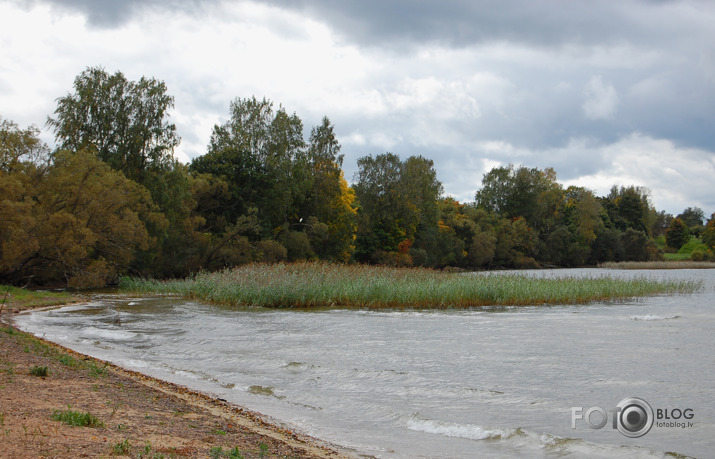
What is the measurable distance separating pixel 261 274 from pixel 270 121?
98.1ft

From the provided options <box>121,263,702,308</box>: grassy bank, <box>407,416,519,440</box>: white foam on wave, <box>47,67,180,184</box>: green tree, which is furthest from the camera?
<box>47,67,180,184</box>: green tree

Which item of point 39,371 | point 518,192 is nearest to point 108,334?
point 39,371

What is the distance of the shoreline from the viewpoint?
18.1ft

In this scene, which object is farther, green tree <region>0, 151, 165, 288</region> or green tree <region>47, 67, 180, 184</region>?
green tree <region>47, 67, 180, 184</region>

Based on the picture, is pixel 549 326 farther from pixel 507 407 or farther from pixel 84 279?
pixel 84 279

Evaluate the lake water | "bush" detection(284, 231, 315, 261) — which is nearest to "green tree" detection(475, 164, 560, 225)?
"bush" detection(284, 231, 315, 261)

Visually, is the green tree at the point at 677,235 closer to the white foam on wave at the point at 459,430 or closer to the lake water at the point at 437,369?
the lake water at the point at 437,369

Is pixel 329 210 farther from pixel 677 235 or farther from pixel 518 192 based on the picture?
pixel 677 235

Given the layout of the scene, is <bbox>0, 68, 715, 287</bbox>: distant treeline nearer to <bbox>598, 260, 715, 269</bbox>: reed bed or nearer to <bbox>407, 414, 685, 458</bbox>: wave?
<bbox>598, 260, 715, 269</bbox>: reed bed

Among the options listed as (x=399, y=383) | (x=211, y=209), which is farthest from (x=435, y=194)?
(x=399, y=383)

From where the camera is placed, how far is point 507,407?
9609mm

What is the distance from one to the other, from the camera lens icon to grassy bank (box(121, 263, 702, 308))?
16328mm

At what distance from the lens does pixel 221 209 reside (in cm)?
5153

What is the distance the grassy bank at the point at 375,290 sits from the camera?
86.0 ft
